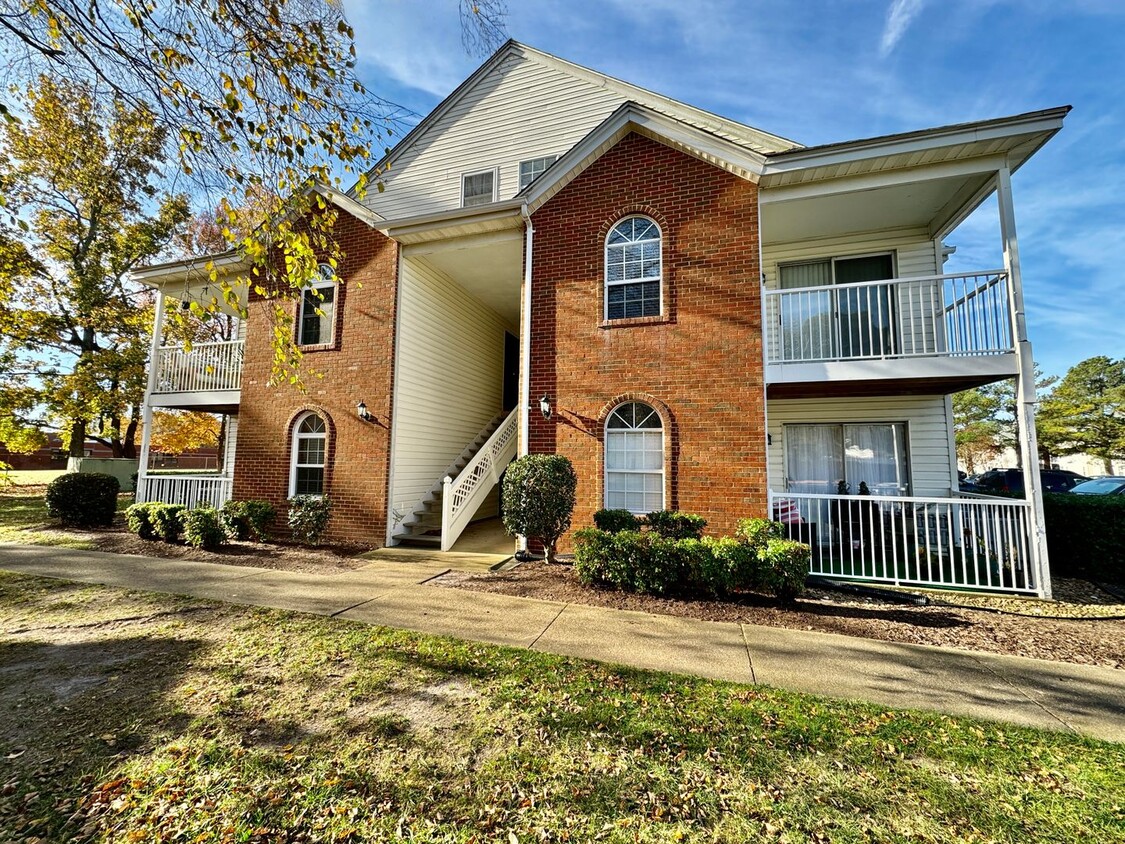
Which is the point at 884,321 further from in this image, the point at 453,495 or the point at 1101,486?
the point at 1101,486

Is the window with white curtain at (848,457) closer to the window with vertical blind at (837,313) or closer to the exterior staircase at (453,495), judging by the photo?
the window with vertical blind at (837,313)

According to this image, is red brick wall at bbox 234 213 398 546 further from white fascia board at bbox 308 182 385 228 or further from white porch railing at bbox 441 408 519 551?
white porch railing at bbox 441 408 519 551

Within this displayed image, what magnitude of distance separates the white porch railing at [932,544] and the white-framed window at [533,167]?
9294mm

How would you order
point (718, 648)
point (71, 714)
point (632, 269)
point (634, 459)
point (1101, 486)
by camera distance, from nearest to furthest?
point (71, 714), point (718, 648), point (634, 459), point (632, 269), point (1101, 486)

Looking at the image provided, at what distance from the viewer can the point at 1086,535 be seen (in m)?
7.17

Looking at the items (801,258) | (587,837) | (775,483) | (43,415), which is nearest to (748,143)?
(801,258)

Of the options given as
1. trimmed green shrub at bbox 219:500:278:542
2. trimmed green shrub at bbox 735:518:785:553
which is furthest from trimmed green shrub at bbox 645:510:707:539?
trimmed green shrub at bbox 219:500:278:542

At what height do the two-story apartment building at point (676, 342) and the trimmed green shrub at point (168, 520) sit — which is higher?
the two-story apartment building at point (676, 342)

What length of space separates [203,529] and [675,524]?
8.72 metres

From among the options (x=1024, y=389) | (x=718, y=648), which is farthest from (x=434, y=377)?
(x=1024, y=389)

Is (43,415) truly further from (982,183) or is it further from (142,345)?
(982,183)

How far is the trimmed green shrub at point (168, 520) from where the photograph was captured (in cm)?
925

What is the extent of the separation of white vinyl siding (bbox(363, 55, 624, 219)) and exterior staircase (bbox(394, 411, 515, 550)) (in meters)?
Result: 6.28

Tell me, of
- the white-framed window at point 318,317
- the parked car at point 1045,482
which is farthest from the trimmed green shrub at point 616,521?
the parked car at point 1045,482
